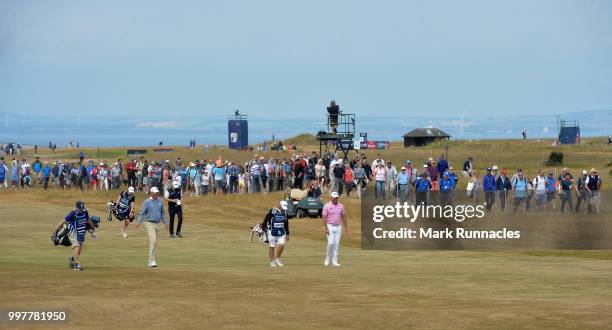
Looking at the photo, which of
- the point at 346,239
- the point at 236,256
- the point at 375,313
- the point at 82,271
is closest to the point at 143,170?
the point at 346,239

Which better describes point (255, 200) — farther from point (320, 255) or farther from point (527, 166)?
point (527, 166)

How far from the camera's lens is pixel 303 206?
46.3 metres

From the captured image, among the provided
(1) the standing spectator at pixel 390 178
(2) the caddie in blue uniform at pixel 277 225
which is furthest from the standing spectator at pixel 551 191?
(2) the caddie in blue uniform at pixel 277 225

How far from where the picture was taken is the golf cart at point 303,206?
46.3 meters

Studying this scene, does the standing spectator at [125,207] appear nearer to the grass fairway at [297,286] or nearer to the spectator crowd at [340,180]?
the grass fairway at [297,286]

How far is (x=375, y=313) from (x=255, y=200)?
3109 centimetres

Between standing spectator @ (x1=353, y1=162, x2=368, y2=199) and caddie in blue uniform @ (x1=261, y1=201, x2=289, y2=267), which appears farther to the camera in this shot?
standing spectator @ (x1=353, y1=162, x2=368, y2=199)

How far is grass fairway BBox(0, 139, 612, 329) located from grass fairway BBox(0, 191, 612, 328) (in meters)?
0.03

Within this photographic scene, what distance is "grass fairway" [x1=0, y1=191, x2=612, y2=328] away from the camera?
2053cm

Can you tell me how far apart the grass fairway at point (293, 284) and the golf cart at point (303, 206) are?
2927mm

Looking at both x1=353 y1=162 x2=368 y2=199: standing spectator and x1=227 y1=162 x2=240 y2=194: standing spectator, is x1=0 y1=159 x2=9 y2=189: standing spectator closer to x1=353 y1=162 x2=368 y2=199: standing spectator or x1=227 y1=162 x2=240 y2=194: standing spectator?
x1=227 y1=162 x2=240 y2=194: standing spectator

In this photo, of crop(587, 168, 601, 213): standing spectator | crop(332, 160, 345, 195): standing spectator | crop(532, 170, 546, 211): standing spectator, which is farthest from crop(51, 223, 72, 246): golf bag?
crop(332, 160, 345, 195): standing spectator

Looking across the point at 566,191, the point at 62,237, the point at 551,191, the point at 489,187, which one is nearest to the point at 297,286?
the point at 62,237

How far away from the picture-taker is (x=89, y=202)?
55.6m
